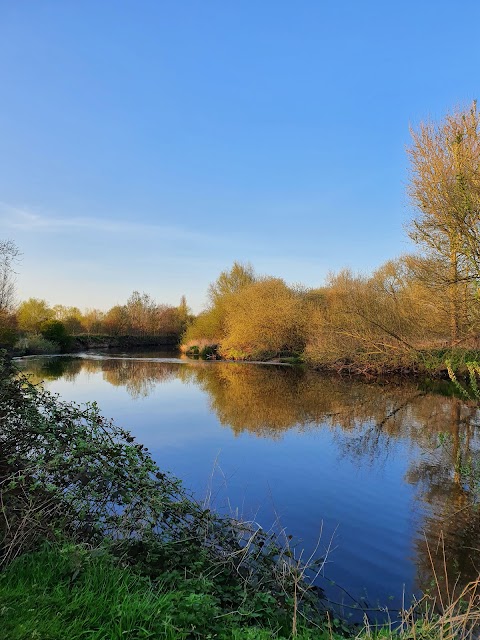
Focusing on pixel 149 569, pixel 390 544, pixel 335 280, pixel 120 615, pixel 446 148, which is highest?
pixel 446 148

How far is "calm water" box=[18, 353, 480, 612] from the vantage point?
528 centimetres

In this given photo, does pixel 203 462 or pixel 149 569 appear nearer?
pixel 149 569

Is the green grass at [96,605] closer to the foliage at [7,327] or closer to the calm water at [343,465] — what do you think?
the calm water at [343,465]

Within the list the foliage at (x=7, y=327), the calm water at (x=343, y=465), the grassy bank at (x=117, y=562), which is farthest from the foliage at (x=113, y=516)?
the foliage at (x=7, y=327)

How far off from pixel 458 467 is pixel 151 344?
190ft

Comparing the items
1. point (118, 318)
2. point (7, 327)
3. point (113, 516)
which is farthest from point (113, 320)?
point (113, 516)

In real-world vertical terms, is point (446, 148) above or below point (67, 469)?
above

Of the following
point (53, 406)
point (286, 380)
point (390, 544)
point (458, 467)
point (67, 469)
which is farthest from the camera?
point (286, 380)

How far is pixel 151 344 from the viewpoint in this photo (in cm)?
6350

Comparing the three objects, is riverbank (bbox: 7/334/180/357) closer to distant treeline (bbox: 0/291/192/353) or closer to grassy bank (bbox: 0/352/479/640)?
distant treeline (bbox: 0/291/192/353)

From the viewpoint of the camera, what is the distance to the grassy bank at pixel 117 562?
270 cm

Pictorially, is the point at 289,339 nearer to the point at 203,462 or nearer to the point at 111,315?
the point at 203,462

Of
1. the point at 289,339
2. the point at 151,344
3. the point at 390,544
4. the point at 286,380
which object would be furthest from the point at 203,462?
the point at 151,344

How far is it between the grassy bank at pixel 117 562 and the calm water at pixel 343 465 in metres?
1.01
